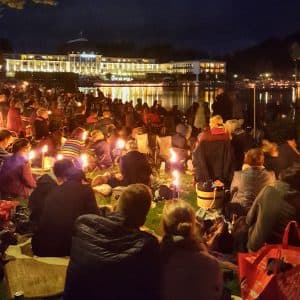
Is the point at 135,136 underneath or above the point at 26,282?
above

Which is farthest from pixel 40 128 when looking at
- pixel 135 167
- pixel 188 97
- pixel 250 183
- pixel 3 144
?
pixel 188 97

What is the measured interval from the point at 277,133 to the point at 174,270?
24.2 feet

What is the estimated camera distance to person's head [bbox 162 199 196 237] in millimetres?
3807

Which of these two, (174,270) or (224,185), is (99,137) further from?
(174,270)

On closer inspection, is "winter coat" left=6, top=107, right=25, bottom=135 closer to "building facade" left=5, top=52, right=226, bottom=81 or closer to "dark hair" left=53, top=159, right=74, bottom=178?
"dark hair" left=53, top=159, right=74, bottom=178

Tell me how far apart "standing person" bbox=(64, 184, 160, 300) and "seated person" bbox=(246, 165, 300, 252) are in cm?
155

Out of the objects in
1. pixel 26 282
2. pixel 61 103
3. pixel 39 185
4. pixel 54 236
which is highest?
pixel 61 103

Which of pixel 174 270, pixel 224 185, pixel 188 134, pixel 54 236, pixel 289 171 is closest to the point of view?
pixel 174 270

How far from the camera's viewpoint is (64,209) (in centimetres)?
544

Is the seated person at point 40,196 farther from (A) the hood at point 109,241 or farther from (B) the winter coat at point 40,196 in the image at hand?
(A) the hood at point 109,241

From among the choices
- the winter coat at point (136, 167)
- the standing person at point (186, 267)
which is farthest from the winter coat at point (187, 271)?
the winter coat at point (136, 167)

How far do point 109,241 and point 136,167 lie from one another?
4240 millimetres

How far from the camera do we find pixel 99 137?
10.8m

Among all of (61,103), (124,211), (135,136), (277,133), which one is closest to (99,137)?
(135,136)
